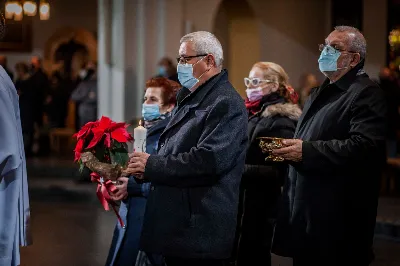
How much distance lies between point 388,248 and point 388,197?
9.34 ft

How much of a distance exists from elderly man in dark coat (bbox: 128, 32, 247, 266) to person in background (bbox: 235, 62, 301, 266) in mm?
1778

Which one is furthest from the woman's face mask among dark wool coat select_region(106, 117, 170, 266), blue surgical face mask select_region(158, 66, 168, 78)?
blue surgical face mask select_region(158, 66, 168, 78)

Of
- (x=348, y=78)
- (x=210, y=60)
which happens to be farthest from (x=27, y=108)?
(x=210, y=60)

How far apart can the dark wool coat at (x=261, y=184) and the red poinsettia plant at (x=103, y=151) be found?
1.31m

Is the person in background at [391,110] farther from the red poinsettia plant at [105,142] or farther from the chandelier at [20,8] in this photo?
the red poinsettia plant at [105,142]

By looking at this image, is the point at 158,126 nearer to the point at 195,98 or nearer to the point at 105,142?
the point at 105,142

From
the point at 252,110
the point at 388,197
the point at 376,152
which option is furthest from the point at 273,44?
the point at 376,152

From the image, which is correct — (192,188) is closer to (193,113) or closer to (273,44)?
(193,113)

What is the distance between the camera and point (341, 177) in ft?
16.6

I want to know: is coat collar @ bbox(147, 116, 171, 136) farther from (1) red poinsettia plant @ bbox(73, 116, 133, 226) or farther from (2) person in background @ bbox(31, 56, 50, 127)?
(2) person in background @ bbox(31, 56, 50, 127)

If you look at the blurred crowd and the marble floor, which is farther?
the blurred crowd

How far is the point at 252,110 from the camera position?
671cm

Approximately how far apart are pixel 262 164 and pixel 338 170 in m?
1.57

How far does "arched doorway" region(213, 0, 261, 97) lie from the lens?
15836 mm
